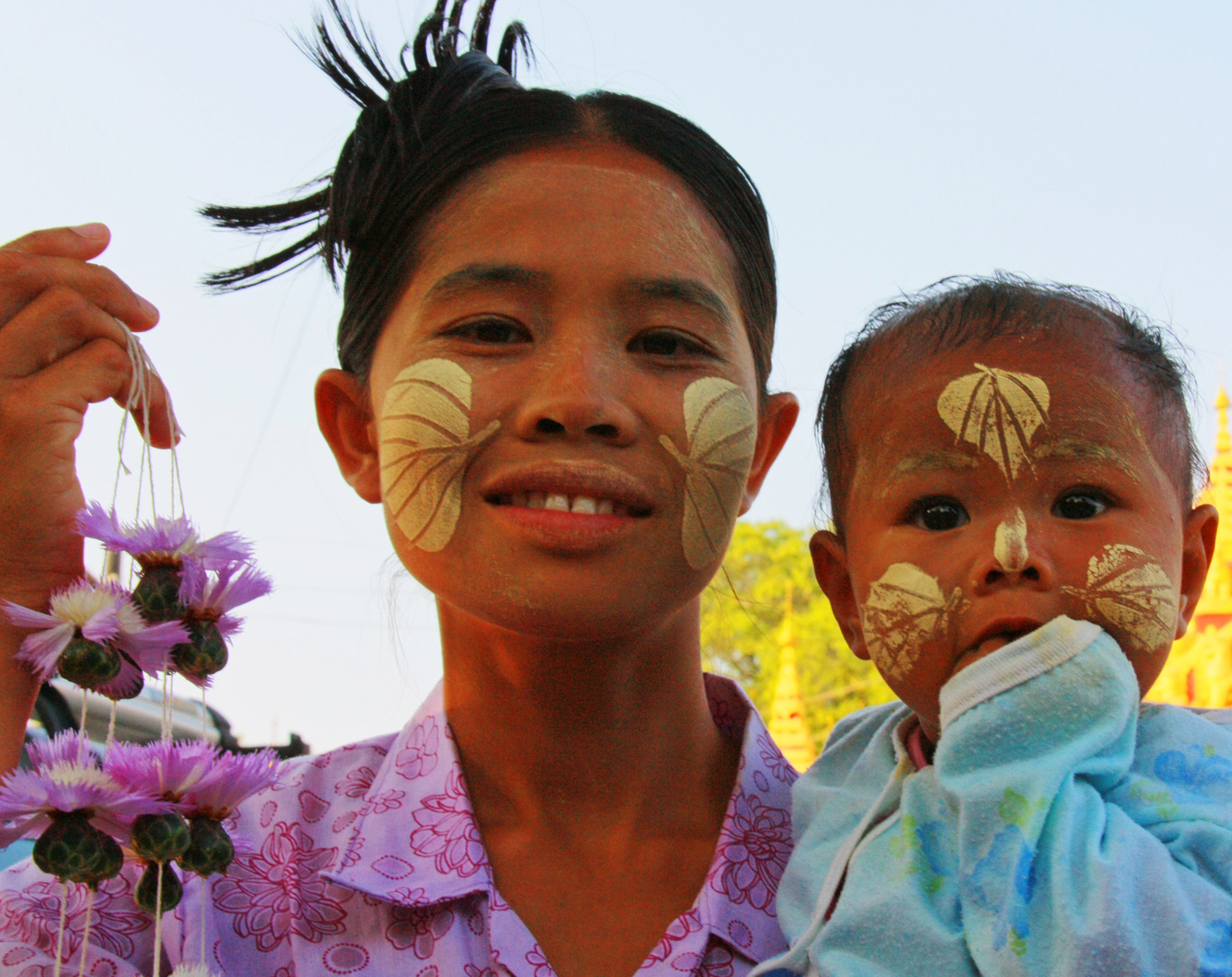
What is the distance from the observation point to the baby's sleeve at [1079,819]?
5.34 feet

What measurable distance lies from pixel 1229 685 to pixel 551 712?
9225 millimetres

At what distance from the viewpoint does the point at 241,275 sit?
2.80 metres

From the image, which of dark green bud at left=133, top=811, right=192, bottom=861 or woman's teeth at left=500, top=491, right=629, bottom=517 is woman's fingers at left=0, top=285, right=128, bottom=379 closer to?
woman's teeth at left=500, top=491, right=629, bottom=517

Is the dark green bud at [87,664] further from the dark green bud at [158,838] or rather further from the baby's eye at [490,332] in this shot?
the baby's eye at [490,332]

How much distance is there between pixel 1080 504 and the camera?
1.98 m

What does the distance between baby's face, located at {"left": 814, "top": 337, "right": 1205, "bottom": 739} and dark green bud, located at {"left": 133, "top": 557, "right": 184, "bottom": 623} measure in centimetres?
106

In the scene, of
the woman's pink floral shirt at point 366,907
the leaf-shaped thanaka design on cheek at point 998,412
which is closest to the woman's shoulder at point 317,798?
the woman's pink floral shirt at point 366,907

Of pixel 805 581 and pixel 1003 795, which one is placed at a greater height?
pixel 805 581

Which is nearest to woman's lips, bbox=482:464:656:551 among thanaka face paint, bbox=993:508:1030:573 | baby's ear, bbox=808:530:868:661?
baby's ear, bbox=808:530:868:661

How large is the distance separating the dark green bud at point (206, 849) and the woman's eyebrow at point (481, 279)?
3.35ft

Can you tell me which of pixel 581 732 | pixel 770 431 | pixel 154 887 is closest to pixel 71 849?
pixel 154 887

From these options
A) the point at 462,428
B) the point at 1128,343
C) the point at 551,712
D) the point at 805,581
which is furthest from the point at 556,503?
the point at 805,581

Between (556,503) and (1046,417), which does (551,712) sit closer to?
(556,503)

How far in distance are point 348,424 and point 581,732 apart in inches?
30.8
